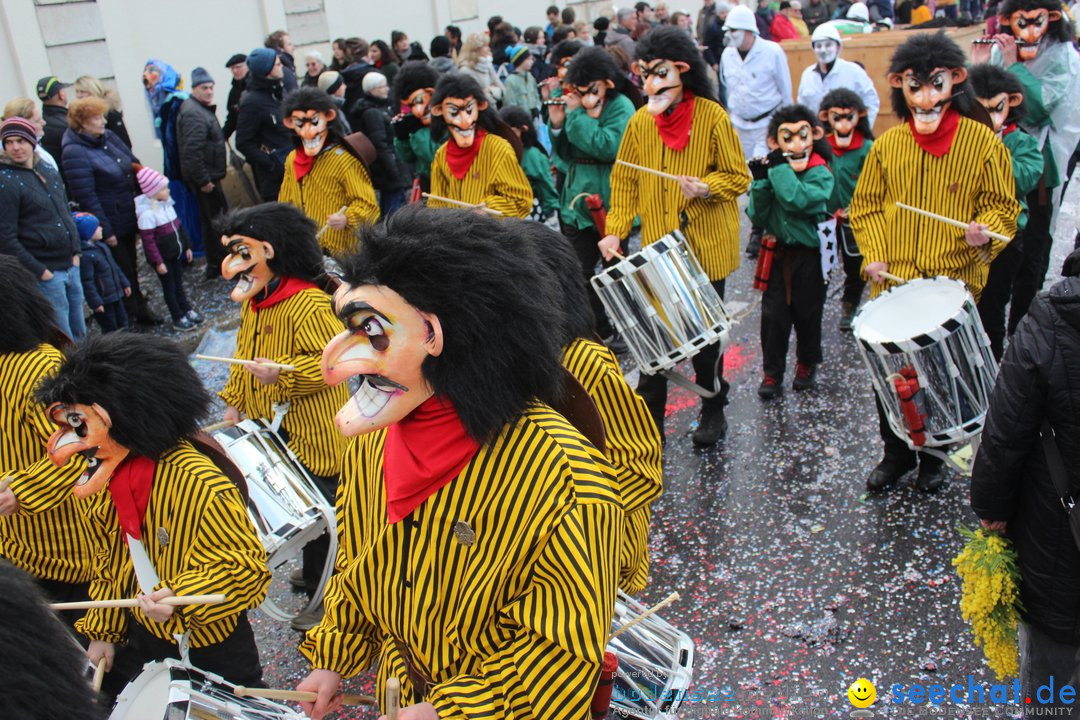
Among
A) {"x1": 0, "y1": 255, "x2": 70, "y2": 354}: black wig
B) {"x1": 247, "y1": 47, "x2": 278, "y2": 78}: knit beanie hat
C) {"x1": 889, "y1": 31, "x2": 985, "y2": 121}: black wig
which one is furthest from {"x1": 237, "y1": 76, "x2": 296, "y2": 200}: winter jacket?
{"x1": 889, "y1": 31, "x2": 985, "y2": 121}: black wig

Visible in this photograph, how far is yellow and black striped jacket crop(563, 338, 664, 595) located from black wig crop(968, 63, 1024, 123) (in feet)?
12.1

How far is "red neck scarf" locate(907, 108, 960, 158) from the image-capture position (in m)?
4.82

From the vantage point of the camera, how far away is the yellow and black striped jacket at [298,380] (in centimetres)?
441

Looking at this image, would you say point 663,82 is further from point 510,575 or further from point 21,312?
point 510,575

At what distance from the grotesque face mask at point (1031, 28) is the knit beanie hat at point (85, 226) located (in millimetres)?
6243

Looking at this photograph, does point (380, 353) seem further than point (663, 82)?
No

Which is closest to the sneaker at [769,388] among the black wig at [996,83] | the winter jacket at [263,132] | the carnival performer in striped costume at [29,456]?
the black wig at [996,83]

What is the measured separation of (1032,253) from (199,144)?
662 cm

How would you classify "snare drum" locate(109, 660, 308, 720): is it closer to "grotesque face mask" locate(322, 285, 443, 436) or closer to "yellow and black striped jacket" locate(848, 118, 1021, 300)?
"grotesque face mask" locate(322, 285, 443, 436)

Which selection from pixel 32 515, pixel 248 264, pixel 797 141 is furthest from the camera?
pixel 797 141

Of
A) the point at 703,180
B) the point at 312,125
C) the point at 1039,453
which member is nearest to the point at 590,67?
the point at 703,180

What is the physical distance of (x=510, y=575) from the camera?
2.17 metres

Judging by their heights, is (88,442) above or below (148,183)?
above

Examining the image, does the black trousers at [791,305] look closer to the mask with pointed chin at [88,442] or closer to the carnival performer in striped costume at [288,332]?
the carnival performer in striped costume at [288,332]
